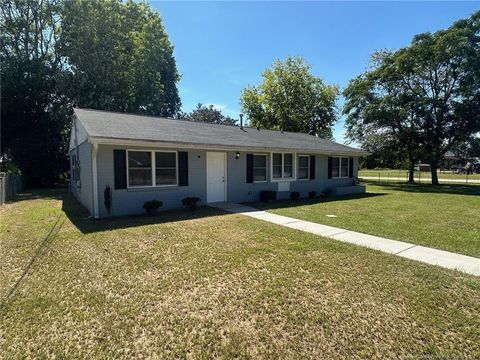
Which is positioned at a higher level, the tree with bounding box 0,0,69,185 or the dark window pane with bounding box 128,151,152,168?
the tree with bounding box 0,0,69,185

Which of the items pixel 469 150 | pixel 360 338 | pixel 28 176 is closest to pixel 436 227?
pixel 360 338

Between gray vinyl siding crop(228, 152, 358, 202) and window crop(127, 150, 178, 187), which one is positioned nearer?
window crop(127, 150, 178, 187)

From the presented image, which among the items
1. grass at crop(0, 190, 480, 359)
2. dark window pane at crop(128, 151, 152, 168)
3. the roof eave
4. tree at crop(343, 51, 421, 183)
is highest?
tree at crop(343, 51, 421, 183)

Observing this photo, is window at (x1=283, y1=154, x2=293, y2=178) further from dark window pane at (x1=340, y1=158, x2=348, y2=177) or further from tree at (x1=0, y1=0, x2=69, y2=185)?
tree at (x1=0, y1=0, x2=69, y2=185)

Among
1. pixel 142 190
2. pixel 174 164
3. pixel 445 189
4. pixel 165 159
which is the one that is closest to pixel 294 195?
pixel 174 164

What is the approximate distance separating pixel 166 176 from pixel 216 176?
2.29m

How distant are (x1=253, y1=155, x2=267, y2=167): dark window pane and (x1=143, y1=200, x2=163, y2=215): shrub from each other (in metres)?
5.22

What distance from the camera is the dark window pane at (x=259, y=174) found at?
13070 mm

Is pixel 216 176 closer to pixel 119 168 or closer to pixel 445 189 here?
pixel 119 168

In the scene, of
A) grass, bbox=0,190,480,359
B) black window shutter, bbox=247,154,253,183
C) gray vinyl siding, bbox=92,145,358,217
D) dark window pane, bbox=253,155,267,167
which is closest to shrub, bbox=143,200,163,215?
gray vinyl siding, bbox=92,145,358,217

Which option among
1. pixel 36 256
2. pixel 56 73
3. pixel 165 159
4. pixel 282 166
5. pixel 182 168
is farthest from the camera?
pixel 56 73

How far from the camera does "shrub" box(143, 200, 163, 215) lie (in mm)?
9203

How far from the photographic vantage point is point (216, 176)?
11789mm

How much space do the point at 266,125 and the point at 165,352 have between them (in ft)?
111
